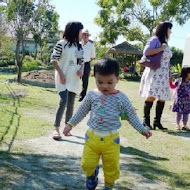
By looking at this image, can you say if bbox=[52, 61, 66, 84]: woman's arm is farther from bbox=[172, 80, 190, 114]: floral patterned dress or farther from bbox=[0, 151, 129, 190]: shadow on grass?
bbox=[172, 80, 190, 114]: floral patterned dress

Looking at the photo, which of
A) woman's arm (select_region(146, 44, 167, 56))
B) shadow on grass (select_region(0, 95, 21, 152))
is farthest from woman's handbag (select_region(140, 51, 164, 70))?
shadow on grass (select_region(0, 95, 21, 152))

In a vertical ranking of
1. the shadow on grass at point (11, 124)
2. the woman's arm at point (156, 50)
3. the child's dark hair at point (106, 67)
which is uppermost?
the woman's arm at point (156, 50)

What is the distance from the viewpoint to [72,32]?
4547 millimetres

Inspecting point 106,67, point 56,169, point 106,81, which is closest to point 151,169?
point 56,169

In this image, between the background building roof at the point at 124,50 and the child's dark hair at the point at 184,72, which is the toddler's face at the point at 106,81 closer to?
the child's dark hair at the point at 184,72

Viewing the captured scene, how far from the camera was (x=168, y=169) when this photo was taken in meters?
3.63

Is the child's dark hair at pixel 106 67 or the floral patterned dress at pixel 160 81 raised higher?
the child's dark hair at pixel 106 67

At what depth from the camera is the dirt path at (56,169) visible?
290cm

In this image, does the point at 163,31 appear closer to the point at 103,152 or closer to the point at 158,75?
the point at 158,75

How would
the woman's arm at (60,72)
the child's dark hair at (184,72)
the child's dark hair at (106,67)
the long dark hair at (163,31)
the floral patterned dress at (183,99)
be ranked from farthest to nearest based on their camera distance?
1. the floral patterned dress at (183,99)
2. the child's dark hair at (184,72)
3. the long dark hair at (163,31)
4. the woman's arm at (60,72)
5. the child's dark hair at (106,67)

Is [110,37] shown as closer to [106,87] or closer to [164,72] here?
[164,72]

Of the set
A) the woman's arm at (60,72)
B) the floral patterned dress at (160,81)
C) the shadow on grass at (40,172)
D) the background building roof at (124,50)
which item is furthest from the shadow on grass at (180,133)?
the background building roof at (124,50)

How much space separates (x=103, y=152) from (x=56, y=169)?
810 mm

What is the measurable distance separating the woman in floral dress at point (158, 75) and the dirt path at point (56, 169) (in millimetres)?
1894
